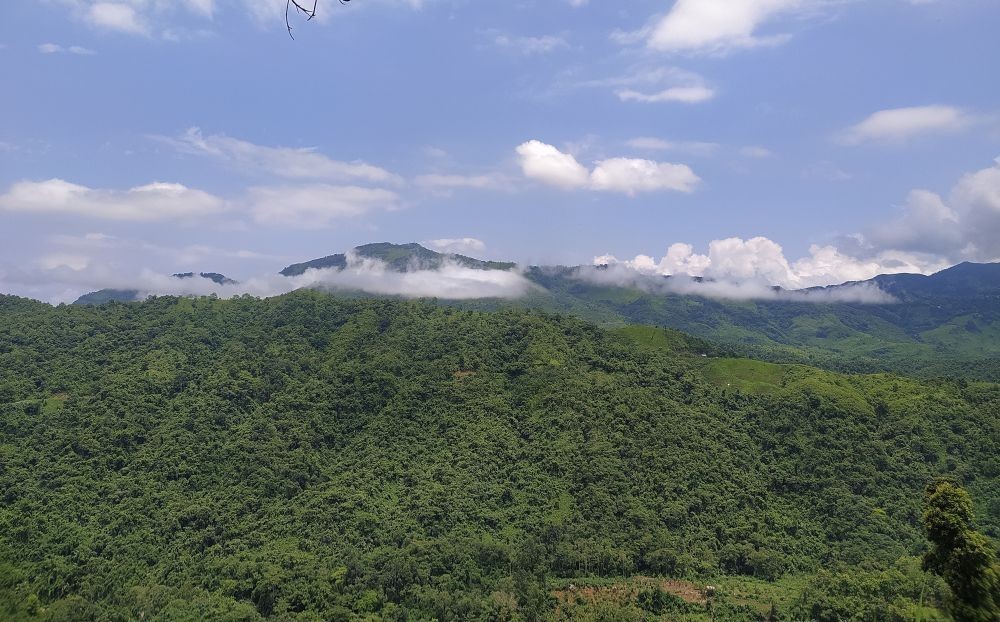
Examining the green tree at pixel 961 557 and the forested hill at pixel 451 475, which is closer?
the green tree at pixel 961 557

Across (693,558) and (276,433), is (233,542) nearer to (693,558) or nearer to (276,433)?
(276,433)

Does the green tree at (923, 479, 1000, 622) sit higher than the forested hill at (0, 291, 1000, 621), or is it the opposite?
the green tree at (923, 479, 1000, 622)

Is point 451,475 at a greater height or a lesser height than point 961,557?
lesser

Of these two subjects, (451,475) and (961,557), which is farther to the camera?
(451,475)

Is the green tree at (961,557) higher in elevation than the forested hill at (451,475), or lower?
higher

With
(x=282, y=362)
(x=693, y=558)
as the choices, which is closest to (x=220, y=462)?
(x=282, y=362)
